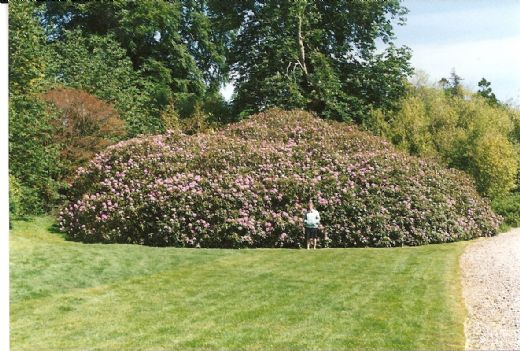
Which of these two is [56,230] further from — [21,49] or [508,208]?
[508,208]

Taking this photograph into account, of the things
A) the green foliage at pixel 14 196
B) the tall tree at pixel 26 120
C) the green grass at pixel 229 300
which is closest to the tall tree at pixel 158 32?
the tall tree at pixel 26 120

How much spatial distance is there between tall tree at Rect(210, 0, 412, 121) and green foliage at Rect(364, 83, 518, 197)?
3.69 feet

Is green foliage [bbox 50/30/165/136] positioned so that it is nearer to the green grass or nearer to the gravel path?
the green grass

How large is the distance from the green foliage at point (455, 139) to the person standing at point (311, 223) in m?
8.26

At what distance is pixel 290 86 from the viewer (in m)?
20.8

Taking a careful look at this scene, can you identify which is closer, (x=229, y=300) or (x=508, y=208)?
(x=229, y=300)

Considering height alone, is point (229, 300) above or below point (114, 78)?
below

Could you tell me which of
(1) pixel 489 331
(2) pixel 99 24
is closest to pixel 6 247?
(1) pixel 489 331

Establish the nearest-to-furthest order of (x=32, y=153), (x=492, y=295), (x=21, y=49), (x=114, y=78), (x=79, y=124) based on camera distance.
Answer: (x=492, y=295) → (x=32, y=153) → (x=21, y=49) → (x=79, y=124) → (x=114, y=78)

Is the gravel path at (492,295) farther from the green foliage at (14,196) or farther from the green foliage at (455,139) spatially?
the green foliage at (14,196)

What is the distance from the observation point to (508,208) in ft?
67.8

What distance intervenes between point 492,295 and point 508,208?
14.1 meters

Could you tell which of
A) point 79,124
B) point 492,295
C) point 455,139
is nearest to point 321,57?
point 455,139

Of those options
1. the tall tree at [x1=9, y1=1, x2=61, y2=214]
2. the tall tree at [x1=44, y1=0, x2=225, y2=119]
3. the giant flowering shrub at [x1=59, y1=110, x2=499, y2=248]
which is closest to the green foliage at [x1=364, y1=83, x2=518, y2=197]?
the giant flowering shrub at [x1=59, y1=110, x2=499, y2=248]
